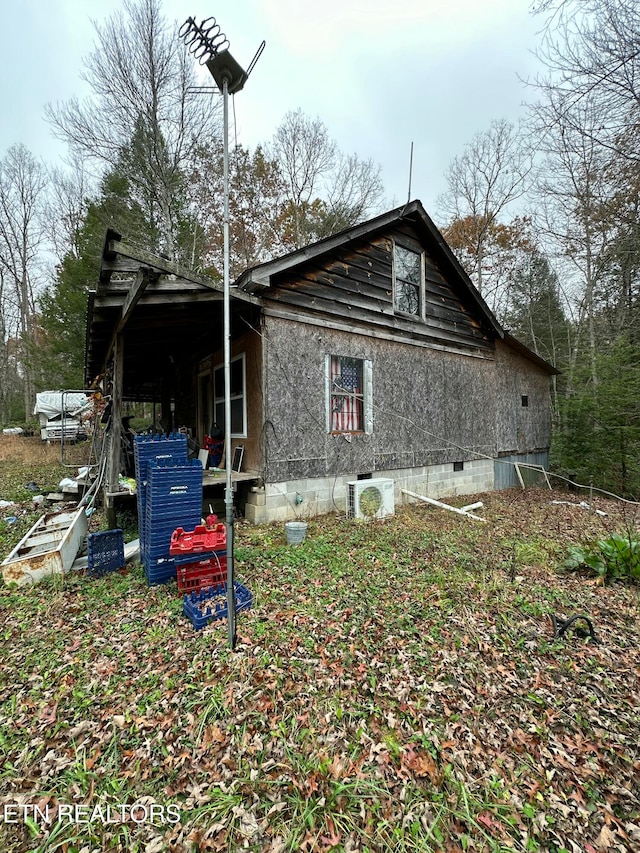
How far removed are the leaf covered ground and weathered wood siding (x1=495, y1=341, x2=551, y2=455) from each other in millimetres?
7741

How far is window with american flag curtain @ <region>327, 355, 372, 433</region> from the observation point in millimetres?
7230

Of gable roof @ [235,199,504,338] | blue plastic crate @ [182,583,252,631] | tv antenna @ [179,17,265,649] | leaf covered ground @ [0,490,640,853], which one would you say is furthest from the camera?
gable roof @ [235,199,504,338]

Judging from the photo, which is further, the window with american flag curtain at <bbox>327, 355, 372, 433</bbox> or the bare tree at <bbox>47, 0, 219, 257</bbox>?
the bare tree at <bbox>47, 0, 219, 257</bbox>

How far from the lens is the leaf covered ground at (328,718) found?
1773 millimetres

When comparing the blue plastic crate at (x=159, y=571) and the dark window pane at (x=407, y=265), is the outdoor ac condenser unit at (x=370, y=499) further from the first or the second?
the dark window pane at (x=407, y=265)

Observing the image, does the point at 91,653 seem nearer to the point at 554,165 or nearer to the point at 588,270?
the point at 554,165

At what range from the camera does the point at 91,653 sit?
298cm

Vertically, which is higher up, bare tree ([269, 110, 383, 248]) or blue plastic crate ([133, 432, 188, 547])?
bare tree ([269, 110, 383, 248])

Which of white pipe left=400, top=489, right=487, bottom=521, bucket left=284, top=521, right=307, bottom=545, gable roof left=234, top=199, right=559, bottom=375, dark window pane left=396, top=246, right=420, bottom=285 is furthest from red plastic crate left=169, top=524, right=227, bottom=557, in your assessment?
dark window pane left=396, top=246, right=420, bottom=285

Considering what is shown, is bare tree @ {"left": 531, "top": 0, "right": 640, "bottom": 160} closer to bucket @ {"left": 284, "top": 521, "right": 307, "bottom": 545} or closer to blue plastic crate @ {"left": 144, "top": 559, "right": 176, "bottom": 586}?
bucket @ {"left": 284, "top": 521, "right": 307, "bottom": 545}

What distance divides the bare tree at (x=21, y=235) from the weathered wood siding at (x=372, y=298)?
690 inches

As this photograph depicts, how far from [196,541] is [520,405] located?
11325 millimetres

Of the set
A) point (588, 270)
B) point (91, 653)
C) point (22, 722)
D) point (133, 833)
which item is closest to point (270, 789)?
point (133, 833)

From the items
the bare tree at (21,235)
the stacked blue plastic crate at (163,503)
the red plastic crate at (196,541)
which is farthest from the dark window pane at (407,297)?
the bare tree at (21,235)
